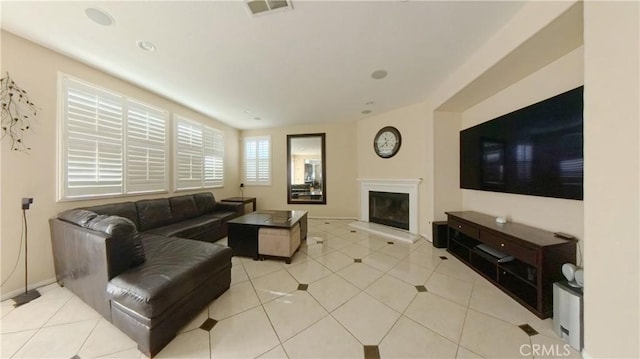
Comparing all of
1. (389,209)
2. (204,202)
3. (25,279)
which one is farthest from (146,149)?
(389,209)

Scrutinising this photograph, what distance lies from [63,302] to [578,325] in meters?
4.26

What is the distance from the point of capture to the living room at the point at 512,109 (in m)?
1.12

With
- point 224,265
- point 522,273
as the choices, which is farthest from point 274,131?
point 522,273

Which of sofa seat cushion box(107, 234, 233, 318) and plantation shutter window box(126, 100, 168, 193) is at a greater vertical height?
plantation shutter window box(126, 100, 168, 193)

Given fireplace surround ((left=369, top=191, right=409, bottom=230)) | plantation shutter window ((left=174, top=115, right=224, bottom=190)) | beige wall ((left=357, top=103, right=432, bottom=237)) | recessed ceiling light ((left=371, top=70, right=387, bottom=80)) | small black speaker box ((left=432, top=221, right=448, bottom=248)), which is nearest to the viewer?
recessed ceiling light ((left=371, top=70, right=387, bottom=80))

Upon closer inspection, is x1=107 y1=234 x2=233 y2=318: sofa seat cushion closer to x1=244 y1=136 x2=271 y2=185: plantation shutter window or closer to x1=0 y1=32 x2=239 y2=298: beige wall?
x1=0 y1=32 x2=239 y2=298: beige wall

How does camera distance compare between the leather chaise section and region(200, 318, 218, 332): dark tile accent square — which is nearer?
region(200, 318, 218, 332): dark tile accent square

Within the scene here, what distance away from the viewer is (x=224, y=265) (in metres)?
2.04

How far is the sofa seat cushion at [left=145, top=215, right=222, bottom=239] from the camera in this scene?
9.46ft

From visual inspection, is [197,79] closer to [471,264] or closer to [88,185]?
[88,185]

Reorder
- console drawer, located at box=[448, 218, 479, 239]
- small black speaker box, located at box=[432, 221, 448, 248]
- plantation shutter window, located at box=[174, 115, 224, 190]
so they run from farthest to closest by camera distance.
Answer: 1. plantation shutter window, located at box=[174, 115, 224, 190]
2. small black speaker box, located at box=[432, 221, 448, 248]
3. console drawer, located at box=[448, 218, 479, 239]

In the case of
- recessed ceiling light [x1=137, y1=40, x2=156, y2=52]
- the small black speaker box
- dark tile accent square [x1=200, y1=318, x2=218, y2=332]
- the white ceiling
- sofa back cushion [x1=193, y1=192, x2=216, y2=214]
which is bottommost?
dark tile accent square [x1=200, y1=318, x2=218, y2=332]

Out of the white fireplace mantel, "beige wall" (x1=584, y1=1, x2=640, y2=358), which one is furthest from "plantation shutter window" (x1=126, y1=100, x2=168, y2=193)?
"beige wall" (x1=584, y1=1, x2=640, y2=358)

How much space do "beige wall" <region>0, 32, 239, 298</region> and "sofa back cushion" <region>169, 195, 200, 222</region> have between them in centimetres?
109
